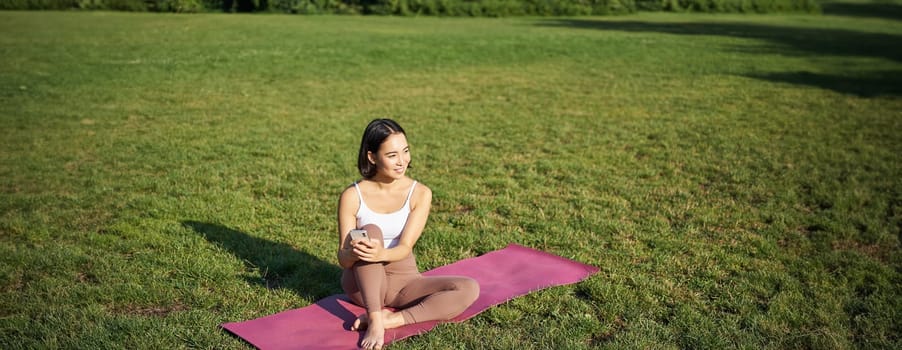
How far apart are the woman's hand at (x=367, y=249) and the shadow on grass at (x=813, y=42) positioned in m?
13.3

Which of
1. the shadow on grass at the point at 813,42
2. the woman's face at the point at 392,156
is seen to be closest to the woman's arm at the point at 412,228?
the woman's face at the point at 392,156

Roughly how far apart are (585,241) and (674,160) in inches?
132

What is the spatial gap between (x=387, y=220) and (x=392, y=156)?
43 cm

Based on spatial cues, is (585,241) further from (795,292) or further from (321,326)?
(321,326)

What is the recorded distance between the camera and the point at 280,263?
5.16 m

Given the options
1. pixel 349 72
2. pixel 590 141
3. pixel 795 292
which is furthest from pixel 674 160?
pixel 349 72

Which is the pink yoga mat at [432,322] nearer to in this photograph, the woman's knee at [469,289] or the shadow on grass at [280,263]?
the woman's knee at [469,289]

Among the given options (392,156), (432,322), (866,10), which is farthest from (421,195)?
(866,10)

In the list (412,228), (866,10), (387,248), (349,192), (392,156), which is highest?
(866,10)

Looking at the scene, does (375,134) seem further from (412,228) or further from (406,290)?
(406,290)

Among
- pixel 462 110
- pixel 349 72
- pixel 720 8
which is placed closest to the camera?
pixel 462 110

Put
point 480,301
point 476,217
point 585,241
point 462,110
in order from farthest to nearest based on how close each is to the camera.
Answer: point 462,110 < point 476,217 < point 585,241 < point 480,301

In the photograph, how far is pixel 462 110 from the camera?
39.7 ft

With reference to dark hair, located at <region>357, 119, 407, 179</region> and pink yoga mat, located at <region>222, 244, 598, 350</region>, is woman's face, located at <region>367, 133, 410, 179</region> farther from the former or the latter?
pink yoga mat, located at <region>222, 244, 598, 350</region>
